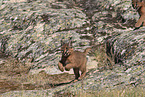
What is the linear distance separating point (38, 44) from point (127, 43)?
5.94 meters

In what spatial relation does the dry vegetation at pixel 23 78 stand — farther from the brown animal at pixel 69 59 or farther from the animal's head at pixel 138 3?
the animal's head at pixel 138 3

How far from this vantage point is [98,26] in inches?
555

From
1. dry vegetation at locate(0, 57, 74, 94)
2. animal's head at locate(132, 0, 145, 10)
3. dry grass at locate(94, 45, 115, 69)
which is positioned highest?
animal's head at locate(132, 0, 145, 10)

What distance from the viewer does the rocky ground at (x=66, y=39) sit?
8000mm

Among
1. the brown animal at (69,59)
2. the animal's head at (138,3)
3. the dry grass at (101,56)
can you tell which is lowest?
the dry grass at (101,56)

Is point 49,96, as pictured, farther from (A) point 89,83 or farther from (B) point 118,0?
(B) point 118,0

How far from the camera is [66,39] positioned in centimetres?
1316

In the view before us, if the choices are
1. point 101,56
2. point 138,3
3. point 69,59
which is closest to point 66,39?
point 101,56

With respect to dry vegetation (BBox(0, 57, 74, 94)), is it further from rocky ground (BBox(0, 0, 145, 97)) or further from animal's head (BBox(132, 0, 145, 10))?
animal's head (BBox(132, 0, 145, 10))

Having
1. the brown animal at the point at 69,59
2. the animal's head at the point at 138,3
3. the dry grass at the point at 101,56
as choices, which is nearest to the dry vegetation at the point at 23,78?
the brown animal at the point at 69,59

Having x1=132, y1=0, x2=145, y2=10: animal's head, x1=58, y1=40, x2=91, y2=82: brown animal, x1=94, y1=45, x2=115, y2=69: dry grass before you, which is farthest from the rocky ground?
x1=132, y1=0, x2=145, y2=10: animal's head

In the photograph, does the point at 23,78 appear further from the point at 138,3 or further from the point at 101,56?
the point at 138,3

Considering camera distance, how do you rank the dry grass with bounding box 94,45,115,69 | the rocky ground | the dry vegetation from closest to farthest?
1. the rocky ground
2. the dry vegetation
3. the dry grass with bounding box 94,45,115,69

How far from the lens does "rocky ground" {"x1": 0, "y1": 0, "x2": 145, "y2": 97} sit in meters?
8.00
